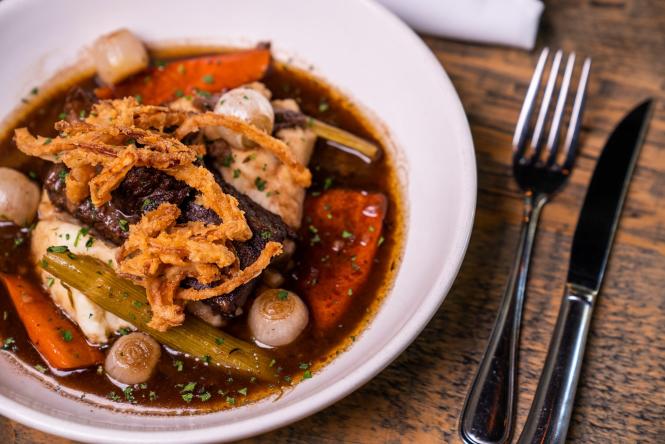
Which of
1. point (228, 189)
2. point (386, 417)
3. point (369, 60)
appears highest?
point (369, 60)

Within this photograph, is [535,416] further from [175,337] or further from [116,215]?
[116,215]

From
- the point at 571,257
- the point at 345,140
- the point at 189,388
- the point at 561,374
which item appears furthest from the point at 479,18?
the point at 189,388

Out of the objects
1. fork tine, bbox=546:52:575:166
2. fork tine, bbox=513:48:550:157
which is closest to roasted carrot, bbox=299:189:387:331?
fork tine, bbox=513:48:550:157

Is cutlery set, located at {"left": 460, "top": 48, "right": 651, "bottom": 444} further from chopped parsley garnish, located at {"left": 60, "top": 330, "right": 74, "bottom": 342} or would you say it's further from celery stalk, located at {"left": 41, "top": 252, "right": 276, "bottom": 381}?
chopped parsley garnish, located at {"left": 60, "top": 330, "right": 74, "bottom": 342}

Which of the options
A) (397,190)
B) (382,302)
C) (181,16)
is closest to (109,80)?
(181,16)

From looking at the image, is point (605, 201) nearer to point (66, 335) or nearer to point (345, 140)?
point (345, 140)

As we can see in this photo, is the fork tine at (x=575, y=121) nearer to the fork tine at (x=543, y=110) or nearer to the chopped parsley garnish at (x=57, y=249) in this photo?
the fork tine at (x=543, y=110)

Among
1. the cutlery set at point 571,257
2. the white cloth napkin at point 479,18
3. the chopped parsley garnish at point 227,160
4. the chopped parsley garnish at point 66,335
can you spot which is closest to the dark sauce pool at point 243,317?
the chopped parsley garnish at point 66,335
